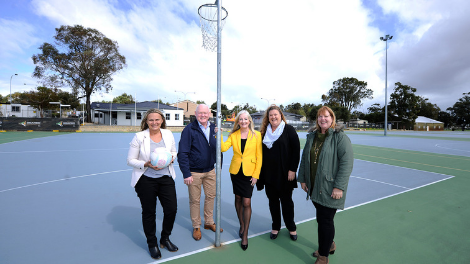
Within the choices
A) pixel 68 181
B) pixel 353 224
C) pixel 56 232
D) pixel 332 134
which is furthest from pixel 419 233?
pixel 68 181

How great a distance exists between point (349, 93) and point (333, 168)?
7811cm

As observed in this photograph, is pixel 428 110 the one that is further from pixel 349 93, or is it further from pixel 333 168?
pixel 333 168

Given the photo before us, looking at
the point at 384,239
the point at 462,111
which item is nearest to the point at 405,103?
the point at 462,111

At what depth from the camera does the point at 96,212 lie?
4.43 metres

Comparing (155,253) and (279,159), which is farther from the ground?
(279,159)

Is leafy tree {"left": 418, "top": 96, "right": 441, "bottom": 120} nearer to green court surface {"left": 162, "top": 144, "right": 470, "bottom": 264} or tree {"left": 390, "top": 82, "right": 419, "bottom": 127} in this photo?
tree {"left": 390, "top": 82, "right": 419, "bottom": 127}

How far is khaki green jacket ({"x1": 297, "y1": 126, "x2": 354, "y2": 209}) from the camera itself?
2738mm

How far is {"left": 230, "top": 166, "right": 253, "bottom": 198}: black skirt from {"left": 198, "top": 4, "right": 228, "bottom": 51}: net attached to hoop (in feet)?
6.61

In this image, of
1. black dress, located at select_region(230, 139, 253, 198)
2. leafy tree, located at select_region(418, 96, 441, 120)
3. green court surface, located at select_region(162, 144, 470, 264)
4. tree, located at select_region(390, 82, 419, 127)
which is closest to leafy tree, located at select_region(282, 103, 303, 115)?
tree, located at select_region(390, 82, 419, 127)

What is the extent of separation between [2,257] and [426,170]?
11.3 meters

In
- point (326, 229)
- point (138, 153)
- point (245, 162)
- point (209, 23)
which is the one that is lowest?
point (326, 229)

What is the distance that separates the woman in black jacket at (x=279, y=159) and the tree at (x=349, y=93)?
242 ft

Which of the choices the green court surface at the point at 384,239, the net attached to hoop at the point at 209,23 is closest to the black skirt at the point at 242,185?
the green court surface at the point at 384,239

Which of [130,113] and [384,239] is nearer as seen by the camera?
[384,239]
